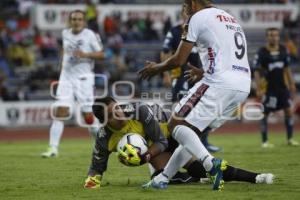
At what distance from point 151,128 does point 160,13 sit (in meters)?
23.3

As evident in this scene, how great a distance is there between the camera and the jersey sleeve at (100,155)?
8.96 meters

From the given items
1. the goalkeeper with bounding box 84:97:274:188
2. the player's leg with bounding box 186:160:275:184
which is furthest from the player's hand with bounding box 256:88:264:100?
the player's leg with bounding box 186:160:275:184

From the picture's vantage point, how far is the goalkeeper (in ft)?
28.7

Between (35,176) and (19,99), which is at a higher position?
(35,176)

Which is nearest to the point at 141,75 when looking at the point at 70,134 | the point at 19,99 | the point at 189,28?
the point at 189,28

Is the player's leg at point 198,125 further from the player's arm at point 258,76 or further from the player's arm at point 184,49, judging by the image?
the player's arm at point 258,76

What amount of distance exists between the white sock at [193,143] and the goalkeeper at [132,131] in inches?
27.9

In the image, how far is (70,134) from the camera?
23844mm

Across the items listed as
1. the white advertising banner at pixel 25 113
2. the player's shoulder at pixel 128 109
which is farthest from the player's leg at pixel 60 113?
the white advertising banner at pixel 25 113

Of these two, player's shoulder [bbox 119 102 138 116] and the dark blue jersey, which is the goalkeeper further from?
the dark blue jersey

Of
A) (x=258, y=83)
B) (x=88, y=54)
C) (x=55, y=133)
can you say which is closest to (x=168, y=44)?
(x=88, y=54)

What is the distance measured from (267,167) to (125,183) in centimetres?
254

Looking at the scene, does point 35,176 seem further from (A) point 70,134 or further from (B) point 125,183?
(A) point 70,134

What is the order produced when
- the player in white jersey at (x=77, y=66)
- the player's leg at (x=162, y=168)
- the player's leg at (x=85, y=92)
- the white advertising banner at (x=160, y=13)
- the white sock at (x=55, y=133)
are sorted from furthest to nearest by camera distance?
the white advertising banner at (x=160, y=13) → the player's leg at (x=85, y=92) → the player in white jersey at (x=77, y=66) → the white sock at (x=55, y=133) → the player's leg at (x=162, y=168)
